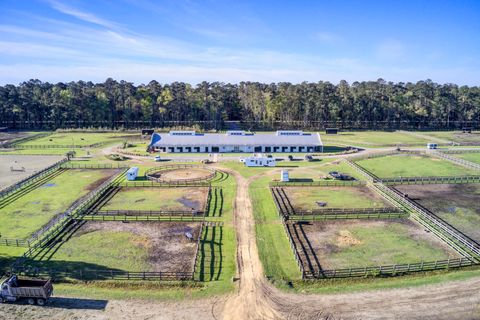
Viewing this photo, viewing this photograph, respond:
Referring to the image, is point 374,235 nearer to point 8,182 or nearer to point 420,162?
point 420,162

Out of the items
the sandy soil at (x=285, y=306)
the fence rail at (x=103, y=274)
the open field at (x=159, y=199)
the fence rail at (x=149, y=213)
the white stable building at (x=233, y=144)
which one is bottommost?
the sandy soil at (x=285, y=306)

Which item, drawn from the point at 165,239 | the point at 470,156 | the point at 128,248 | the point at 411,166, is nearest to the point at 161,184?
the point at 165,239

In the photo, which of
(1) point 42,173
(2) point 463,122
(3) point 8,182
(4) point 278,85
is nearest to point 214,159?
(1) point 42,173

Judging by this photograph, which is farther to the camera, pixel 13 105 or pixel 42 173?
pixel 13 105

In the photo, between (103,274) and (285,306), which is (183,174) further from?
(285,306)

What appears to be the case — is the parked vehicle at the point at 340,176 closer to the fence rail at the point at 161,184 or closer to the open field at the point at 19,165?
the fence rail at the point at 161,184

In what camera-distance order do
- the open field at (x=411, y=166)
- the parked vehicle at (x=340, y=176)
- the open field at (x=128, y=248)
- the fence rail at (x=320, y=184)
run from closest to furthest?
the open field at (x=128, y=248) → the fence rail at (x=320, y=184) → the parked vehicle at (x=340, y=176) → the open field at (x=411, y=166)

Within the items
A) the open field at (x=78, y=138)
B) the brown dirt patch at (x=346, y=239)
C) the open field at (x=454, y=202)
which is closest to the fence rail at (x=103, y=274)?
the brown dirt patch at (x=346, y=239)
